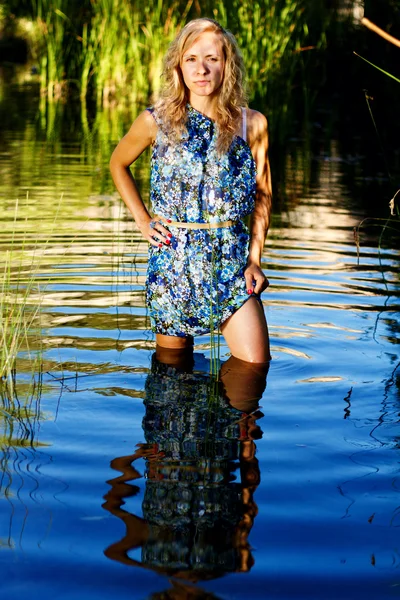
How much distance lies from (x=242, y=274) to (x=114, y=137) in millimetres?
7761

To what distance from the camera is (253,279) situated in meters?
4.45

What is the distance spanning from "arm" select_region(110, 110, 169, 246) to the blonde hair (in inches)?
3.8

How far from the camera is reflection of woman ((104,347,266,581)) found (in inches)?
106

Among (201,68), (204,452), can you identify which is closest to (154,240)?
(201,68)

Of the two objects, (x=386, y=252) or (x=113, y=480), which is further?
(x=386, y=252)

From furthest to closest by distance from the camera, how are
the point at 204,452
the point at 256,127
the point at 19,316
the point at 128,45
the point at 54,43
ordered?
the point at 54,43, the point at 128,45, the point at 256,127, the point at 19,316, the point at 204,452

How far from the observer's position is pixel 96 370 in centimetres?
434

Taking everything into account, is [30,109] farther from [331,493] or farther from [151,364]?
[331,493]

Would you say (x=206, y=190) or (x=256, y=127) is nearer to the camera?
(x=206, y=190)

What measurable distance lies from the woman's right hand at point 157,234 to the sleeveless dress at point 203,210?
0.03 m

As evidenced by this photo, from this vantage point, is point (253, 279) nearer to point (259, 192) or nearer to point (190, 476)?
point (259, 192)

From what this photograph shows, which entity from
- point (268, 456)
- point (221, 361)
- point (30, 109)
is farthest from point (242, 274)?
point (30, 109)

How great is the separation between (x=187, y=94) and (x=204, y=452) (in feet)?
5.59

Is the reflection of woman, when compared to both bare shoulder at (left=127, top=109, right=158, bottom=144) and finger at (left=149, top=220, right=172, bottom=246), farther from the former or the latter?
bare shoulder at (left=127, top=109, right=158, bottom=144)
